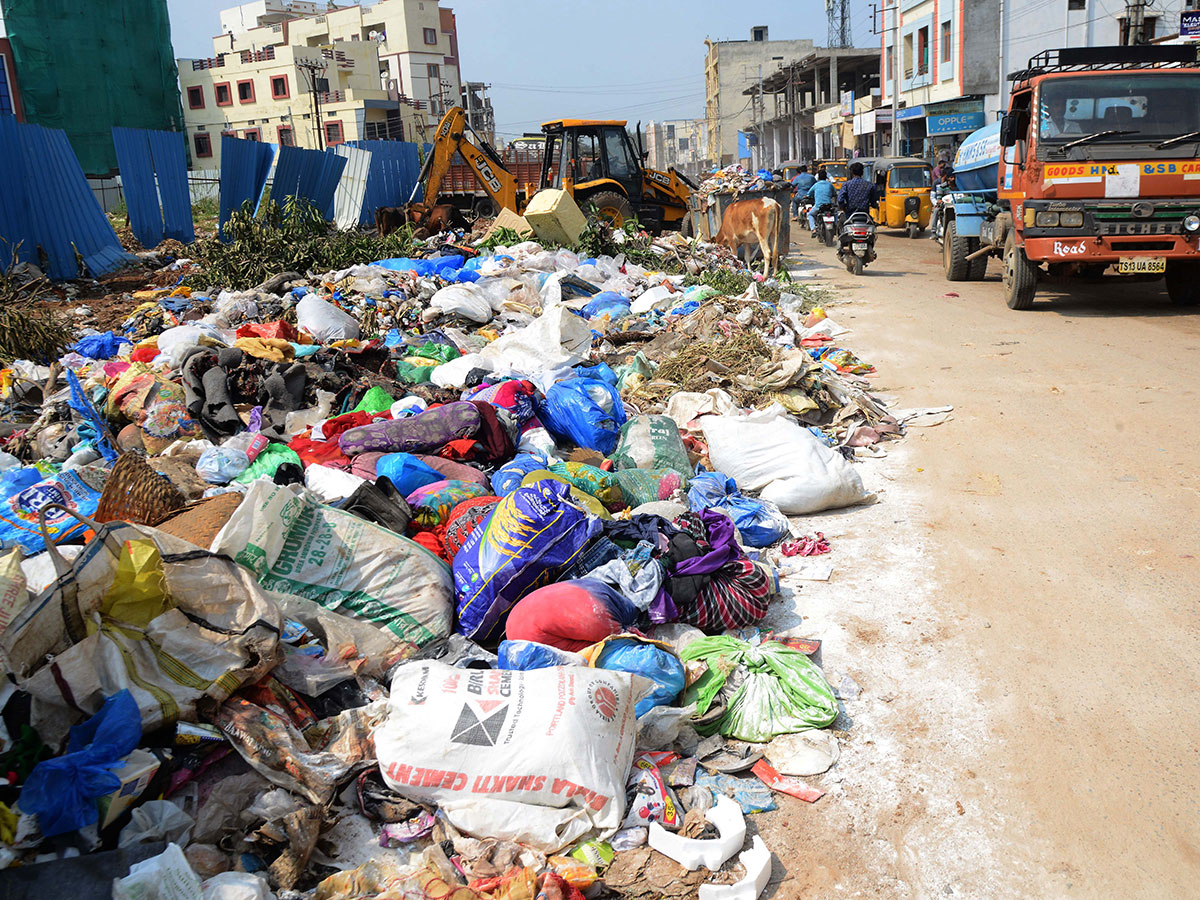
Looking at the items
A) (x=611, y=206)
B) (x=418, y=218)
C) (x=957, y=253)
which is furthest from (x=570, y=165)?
(x=957, y=253)

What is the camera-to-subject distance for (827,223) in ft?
55.3

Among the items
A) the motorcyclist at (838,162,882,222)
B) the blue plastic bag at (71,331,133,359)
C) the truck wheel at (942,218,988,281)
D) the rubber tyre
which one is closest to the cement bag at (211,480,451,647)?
the blue plastic bag at (71,331,133,359)

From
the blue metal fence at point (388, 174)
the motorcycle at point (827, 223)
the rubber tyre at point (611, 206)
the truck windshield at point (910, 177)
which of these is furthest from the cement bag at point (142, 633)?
the truck windshield at point (910, 177)

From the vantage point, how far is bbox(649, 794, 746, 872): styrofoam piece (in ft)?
7.80


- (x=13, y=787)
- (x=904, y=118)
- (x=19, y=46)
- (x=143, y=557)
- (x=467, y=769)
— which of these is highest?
(x=19, y=46)

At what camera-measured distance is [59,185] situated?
12016 millimetres

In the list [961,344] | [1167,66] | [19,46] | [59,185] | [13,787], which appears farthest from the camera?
[19,46]

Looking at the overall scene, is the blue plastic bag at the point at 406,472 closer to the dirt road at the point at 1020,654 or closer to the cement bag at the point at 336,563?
the cement bag at the point at 336,563

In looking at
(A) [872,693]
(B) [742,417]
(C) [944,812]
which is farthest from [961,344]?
(C) [944,812]

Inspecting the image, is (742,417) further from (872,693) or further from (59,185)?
(59,185)

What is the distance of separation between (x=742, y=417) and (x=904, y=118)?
33.7 meters

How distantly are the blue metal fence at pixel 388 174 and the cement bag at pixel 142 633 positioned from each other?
14.6 meters

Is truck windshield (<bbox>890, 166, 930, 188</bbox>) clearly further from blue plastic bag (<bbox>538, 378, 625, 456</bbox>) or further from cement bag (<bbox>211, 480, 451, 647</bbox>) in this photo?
cement bag (<bbox>211, 480, 451, 647</bbox>)

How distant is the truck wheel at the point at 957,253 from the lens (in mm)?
11789
